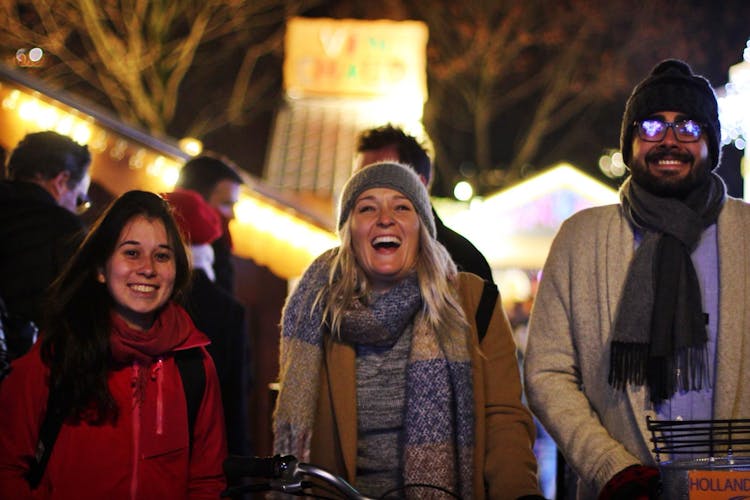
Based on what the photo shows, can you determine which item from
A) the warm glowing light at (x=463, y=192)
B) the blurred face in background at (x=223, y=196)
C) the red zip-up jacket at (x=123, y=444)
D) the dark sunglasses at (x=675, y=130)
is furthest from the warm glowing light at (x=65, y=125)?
the warm glowing light at (x=463, y=192)

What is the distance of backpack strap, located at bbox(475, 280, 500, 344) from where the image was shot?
163 inches

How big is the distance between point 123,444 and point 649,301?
82.1 inches

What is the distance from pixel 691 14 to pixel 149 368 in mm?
22998

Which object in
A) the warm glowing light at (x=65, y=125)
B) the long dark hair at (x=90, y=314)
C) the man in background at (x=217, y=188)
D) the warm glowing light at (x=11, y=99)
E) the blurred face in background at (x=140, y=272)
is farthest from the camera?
the warm glowing light at (x=65, y=125)

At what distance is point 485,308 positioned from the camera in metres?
4.18

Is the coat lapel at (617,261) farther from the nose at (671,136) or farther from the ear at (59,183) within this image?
the ear at (59,183)

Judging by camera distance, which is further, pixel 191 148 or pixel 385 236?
pixel 191 148

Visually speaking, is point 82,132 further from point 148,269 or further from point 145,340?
point 145,340

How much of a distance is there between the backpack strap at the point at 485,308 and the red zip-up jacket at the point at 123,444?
111cm

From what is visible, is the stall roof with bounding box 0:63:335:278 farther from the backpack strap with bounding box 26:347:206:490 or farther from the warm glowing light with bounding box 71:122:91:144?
the backpack strap with bounding box 26:347:206:490

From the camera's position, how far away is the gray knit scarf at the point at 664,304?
153 inches

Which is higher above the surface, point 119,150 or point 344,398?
point 119,150

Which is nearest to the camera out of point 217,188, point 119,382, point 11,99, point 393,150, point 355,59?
point 119,382

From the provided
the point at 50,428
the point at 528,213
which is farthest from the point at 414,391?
the point at 528,213
